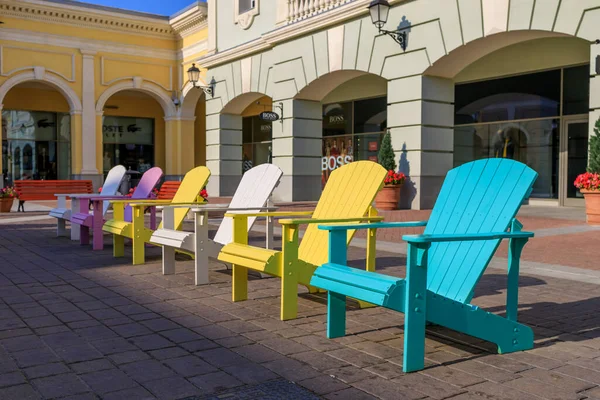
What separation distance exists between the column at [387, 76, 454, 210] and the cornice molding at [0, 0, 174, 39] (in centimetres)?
1499

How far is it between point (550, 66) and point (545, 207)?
11.2 feet

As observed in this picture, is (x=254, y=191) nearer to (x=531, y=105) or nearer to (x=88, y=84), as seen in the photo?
(x=531, y=105)

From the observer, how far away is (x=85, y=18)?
2369 cm

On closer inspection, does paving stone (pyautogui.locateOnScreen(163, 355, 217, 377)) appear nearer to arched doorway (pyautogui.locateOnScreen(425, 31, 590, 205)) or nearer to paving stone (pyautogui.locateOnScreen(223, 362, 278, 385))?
paving stone (pyautogui.locateOnScreen(223, 362, 278, 385))

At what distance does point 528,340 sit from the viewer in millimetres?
3418

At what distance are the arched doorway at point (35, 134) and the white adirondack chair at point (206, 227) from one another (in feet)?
69.6

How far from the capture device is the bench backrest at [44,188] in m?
16.5

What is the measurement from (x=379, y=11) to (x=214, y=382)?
36.9 feet

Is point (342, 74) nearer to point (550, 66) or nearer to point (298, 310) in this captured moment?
point (550, 66)

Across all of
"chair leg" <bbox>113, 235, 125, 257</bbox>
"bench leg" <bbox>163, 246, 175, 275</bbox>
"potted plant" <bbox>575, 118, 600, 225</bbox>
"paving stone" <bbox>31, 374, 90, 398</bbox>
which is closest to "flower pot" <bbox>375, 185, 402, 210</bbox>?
"potted plant" <bbox>575, 118, 600, 225</bbox>

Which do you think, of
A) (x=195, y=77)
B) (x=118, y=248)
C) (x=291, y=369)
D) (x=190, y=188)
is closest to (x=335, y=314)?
(x=291, y=369)

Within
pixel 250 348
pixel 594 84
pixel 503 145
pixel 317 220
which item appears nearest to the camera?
pixel 250 348

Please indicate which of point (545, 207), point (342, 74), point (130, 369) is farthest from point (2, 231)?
point (545, 207)

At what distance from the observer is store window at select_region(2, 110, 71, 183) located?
2584cm
